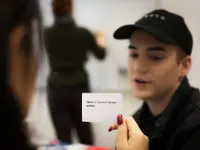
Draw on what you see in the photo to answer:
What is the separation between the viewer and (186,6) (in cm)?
191

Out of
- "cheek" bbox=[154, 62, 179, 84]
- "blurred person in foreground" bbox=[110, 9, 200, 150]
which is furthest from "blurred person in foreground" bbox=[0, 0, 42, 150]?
"cheek" bbox=[154, 62, 179, 84]

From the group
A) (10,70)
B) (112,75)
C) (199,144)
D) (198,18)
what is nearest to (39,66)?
(10,70)

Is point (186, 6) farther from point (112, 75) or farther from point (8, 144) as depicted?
point (8, 144)

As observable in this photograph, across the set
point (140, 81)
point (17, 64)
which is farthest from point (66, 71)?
point (17, 64)

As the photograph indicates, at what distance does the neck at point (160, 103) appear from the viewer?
0.94 m

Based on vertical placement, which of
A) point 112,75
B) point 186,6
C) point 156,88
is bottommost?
point 112,75

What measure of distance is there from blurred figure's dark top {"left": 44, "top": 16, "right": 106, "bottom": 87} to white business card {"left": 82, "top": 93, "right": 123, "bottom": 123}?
494 mm

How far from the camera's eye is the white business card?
725 mm

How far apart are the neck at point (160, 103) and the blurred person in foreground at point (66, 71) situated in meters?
0.23

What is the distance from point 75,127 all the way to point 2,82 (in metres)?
0.71

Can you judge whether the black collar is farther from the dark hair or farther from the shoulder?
the dark hair

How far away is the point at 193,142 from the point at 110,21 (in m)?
1.50

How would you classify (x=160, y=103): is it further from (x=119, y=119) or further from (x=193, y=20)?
(x=193, y=20)

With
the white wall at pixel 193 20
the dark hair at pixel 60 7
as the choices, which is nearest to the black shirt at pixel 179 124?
the dark hair at pixel 60 7
